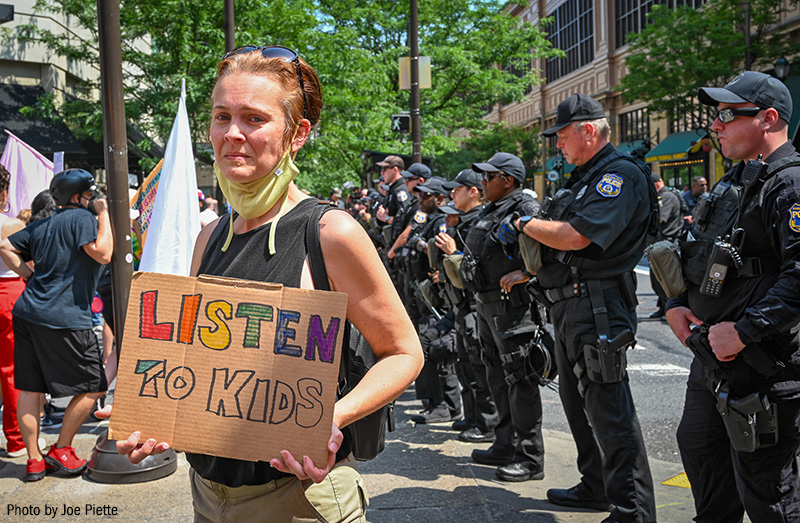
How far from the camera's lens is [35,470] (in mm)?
5098

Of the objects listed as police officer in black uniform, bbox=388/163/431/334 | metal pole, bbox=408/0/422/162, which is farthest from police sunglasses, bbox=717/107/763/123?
metal pole, bbox=408/0/422/162

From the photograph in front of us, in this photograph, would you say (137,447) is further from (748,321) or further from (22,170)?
(22,170)

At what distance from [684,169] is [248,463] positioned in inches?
1337

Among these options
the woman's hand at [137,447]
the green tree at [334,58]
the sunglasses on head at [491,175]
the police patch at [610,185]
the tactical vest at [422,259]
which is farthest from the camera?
the green tree at [334,58]

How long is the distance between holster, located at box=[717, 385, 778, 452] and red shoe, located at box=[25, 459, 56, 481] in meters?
4.42

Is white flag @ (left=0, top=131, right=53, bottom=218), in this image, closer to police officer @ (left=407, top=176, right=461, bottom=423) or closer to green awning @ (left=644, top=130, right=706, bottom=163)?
police officer @ (left=407, top=176, right=461, bottom=423)

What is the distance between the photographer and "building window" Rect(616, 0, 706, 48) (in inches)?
1385

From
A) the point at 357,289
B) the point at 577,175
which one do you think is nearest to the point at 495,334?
the point at 577,175

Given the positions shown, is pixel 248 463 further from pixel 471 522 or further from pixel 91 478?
pixel 91 478

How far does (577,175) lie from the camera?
4.44 meters

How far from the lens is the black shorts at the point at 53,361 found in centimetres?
525

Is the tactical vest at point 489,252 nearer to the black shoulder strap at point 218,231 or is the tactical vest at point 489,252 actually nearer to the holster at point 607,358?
the holster at point 607,358

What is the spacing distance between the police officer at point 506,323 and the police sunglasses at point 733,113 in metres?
1.83

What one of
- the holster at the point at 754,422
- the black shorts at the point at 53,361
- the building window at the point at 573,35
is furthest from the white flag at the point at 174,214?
the building window at the point at 573,35
